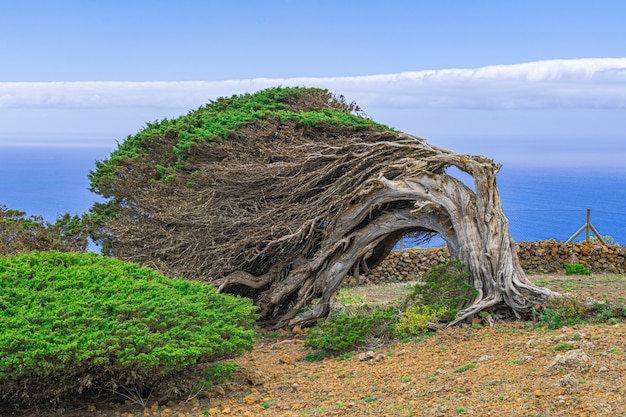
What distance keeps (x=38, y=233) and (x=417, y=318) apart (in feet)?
26.4

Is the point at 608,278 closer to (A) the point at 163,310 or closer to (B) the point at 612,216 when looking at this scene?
(B) the point at 612,216

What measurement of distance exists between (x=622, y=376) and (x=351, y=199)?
601 centimetres

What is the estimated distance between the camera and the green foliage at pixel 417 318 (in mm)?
10242

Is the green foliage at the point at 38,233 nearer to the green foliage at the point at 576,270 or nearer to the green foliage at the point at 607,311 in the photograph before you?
the green foliage at the point at 607,311

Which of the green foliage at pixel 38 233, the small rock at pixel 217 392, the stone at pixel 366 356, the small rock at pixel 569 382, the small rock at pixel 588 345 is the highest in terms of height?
the green foliage at pixel 38 233

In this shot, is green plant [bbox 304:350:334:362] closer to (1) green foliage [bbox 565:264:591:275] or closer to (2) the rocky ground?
(2) the rocky ground

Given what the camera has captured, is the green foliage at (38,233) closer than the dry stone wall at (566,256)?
Yes

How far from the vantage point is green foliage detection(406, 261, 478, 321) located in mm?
10797

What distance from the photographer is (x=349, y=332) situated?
10031mm

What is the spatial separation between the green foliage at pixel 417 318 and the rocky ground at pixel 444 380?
0.33 m

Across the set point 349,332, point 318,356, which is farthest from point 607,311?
point 318,356

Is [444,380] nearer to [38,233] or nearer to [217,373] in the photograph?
[217,373]

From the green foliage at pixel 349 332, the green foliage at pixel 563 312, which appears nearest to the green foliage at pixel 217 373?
the green foliage at pixel 349 332

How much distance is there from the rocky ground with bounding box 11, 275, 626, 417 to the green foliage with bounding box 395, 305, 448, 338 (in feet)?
1.09
